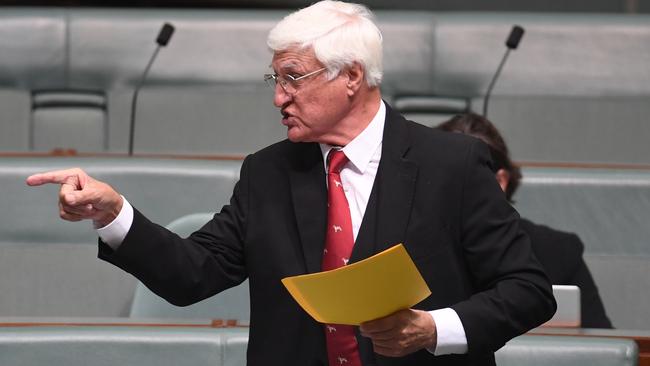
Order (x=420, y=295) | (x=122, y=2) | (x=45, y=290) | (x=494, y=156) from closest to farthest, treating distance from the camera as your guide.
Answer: (x=420, y=295)
(x=494, y=156)
(x=45, y=290)
(x=122, y=2)

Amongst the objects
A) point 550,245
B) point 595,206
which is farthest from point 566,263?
point 595,206

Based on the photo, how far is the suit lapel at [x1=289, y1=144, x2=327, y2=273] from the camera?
2.65 feet

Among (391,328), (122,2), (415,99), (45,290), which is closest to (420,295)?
(391,328)

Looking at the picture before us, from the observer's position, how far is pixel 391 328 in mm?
720

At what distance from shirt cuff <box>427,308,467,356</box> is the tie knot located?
0.13 meters

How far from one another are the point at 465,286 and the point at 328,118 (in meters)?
0.15

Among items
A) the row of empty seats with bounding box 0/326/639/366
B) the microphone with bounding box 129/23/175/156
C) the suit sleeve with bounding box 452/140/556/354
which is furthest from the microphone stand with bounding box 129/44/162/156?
the suit sleeve with bounding box 452/140/556/354

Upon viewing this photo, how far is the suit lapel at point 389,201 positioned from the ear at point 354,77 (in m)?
0.04

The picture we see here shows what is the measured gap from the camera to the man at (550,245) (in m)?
1.30

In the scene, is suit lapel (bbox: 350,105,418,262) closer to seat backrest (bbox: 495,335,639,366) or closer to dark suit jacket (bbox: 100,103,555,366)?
dark suit jacket (bbox: 100,103,555,366)

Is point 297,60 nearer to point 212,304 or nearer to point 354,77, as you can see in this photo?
point 354,77

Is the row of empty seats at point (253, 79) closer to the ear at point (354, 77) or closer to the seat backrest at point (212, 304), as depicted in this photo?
the seat backrest at point (212, 304)

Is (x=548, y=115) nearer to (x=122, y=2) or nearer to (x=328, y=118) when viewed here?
(x=122, y=2)

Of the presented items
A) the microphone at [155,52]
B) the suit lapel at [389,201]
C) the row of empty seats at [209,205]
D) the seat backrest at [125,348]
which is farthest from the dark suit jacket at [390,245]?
the microphone at [155,52]
